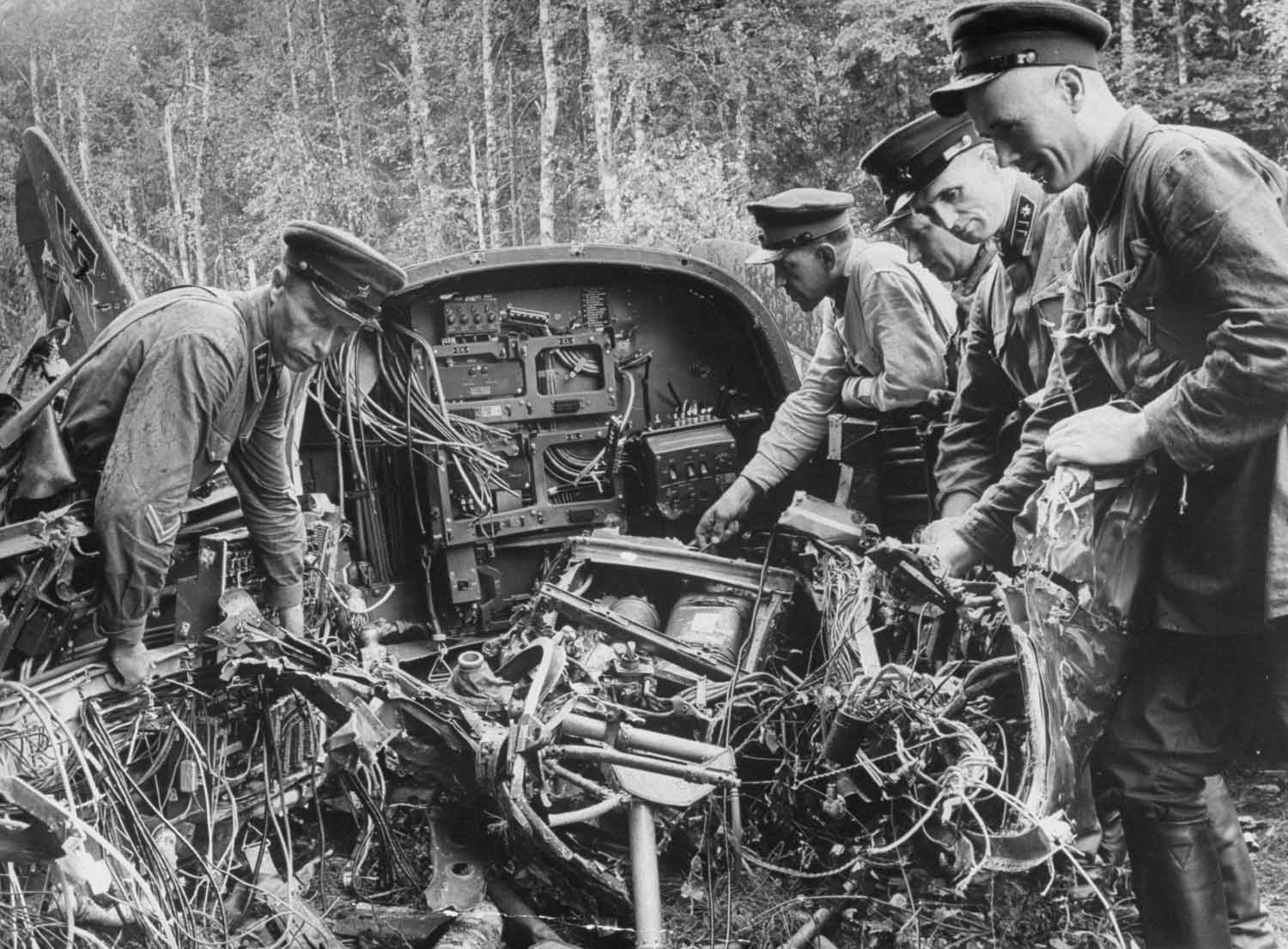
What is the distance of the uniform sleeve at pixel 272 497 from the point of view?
148 inches

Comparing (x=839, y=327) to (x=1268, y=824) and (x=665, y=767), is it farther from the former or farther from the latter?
(x=665, y=767)

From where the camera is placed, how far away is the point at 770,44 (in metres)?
18.1

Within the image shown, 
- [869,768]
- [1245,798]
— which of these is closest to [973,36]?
[869,768]

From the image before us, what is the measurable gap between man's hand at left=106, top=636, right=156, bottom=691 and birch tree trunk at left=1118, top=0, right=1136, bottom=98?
14.1 metres

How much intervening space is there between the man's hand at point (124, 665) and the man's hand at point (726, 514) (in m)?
2.59

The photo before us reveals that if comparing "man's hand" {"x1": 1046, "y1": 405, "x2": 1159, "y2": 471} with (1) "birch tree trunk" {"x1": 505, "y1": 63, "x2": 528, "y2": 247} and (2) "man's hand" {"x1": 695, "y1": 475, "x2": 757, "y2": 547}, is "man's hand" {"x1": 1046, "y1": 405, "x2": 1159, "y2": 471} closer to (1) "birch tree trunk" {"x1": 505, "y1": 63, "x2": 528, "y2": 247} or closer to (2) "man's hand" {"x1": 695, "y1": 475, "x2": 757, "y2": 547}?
(2) "man's hand" {"x1": 695, "y1": 475, "x2": 757, "y2": 547}

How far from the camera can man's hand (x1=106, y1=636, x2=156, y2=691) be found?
9.95ft

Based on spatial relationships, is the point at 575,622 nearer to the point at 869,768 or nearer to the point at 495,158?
the point at 869,768

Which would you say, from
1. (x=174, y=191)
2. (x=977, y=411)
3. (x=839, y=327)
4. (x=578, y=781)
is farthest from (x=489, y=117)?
(x=578, y=781)

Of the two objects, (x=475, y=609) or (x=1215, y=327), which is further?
(x=475, y=609)

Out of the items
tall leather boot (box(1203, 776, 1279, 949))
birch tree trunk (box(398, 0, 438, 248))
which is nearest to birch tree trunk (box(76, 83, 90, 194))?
birch tree trunk (box(398, 0, 438, 248))

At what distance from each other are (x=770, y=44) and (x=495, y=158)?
6.00 meters

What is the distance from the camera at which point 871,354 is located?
4660mm

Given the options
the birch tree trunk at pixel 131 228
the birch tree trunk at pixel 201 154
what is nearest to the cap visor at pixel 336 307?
the birch tree trunk at pixel 131 228
